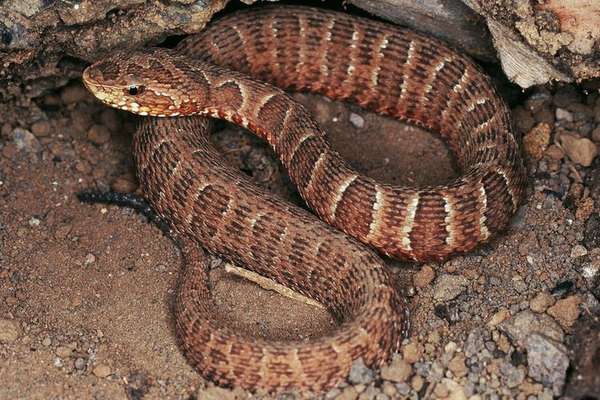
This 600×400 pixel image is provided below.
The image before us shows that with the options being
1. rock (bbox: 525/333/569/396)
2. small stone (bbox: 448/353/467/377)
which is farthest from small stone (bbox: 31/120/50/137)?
rock (bbox: 525/333/569/396)

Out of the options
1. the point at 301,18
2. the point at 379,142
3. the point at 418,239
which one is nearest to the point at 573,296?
the point at 418,239

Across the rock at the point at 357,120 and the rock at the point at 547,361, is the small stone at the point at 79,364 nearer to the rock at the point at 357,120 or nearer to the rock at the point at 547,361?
the rock at the point at 547,361

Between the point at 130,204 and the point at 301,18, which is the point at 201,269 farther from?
the point at 301,18

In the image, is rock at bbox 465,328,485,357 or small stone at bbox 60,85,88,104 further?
small stone at bbox 60,85,88,104

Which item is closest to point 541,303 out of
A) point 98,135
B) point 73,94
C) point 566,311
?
point 566,311

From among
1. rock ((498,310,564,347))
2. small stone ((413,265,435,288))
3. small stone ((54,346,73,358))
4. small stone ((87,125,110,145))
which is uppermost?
rock ((498,310,564,347))

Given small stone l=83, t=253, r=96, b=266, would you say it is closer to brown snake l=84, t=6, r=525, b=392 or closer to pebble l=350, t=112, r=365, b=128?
brown snake l=84, t=6, r=525, b=392
